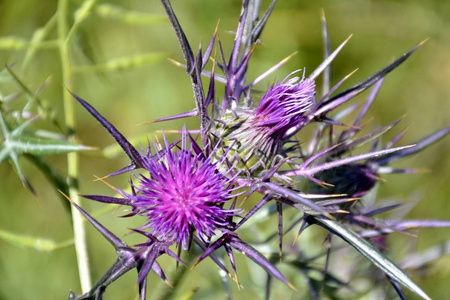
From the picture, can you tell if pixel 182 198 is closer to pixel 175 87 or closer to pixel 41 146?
pixel 41 146

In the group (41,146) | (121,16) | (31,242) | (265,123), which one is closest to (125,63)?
(121,16)

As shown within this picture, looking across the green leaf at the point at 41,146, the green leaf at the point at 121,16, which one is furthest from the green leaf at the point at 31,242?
the green leaf at the point at 121,16

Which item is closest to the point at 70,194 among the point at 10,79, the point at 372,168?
the point at 10,79

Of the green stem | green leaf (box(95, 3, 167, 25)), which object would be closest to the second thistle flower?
the green stem

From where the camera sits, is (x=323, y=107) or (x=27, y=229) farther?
(x=27, y=229)

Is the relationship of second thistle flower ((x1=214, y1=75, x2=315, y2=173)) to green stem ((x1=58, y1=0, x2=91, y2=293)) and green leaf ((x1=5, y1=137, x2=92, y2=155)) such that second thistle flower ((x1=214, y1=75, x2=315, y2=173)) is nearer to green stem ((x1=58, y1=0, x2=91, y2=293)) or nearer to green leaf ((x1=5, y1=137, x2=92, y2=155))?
green leaf ((x1=5, y1=137, x2=92, y2=155))

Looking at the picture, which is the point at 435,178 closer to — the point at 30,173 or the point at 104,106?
the point at 104,106
